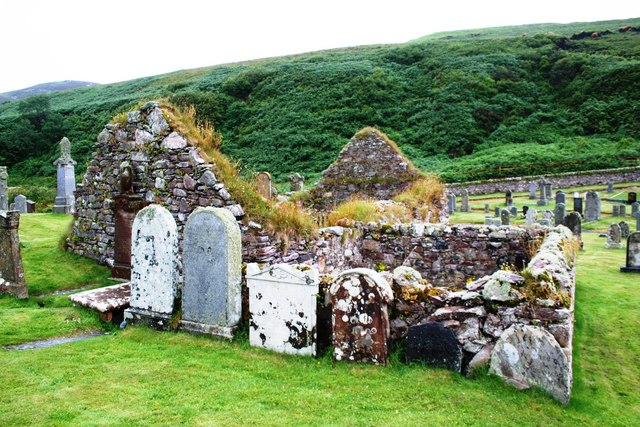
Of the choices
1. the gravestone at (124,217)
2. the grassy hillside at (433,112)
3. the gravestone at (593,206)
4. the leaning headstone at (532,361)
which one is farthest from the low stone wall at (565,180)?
the leaning headstone at (532,361)

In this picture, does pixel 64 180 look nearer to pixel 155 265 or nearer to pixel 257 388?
pixel 155 265

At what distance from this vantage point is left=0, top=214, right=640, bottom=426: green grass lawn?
13.9ft

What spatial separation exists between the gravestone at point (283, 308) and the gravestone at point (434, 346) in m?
1.19

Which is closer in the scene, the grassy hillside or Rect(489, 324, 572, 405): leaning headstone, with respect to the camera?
Rect(489, 324, 572, 405): leaning headstone

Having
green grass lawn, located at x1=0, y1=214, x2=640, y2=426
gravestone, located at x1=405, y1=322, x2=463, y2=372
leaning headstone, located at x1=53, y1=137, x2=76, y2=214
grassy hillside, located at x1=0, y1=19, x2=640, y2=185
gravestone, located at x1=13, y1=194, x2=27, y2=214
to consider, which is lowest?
green grass lawn, located at x1=0, y1=214, x2=640, y2=426

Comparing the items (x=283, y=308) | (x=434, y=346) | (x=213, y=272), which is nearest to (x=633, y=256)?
(x=434, y=346)

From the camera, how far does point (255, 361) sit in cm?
560

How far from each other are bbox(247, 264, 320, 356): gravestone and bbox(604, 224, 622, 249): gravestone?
1221 centimetres

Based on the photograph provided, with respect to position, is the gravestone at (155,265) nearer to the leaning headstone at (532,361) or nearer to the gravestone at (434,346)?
the gravestone at (434,346)

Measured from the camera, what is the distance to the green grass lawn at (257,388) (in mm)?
4246

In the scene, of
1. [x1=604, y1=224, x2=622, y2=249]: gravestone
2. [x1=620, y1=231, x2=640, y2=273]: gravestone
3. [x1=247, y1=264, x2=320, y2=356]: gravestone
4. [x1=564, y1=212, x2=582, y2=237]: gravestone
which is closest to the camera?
[x1=247, y1=264, x2=320, y2=356]: gravestone

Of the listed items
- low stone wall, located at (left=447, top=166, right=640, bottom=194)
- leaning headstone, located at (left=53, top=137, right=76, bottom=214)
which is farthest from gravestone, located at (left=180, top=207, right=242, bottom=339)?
low stone wall, located at (left=447, top=166, right=640, bottom=194)

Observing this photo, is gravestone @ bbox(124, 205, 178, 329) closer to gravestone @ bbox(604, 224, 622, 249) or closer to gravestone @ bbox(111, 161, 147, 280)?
gravestone @ bbox(111, 161, 147, 280)

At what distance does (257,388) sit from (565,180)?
36192 millimetres
